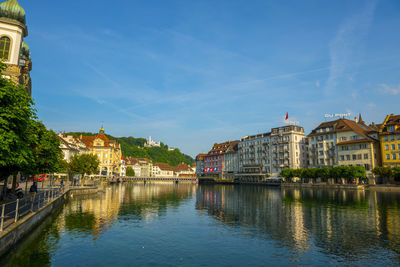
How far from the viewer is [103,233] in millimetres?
24922

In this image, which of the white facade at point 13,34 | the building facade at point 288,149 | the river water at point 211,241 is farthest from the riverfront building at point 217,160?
the river water at point 211,241

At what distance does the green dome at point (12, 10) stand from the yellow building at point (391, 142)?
10304 centimetres

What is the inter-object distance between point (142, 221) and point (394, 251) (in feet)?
75.7

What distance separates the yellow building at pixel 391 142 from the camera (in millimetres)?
89688

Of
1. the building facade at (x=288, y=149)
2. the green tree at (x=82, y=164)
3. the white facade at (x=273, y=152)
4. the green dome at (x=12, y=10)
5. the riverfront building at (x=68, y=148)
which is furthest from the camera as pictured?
the white facade at (x=273, y=152)

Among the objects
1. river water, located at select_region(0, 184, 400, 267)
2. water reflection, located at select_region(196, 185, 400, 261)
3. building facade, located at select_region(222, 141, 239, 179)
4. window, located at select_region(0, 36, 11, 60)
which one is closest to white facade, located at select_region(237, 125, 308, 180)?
building facade, located at select_region(222, 141, 239, 179)

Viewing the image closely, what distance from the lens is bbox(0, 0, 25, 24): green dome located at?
49.0 metres

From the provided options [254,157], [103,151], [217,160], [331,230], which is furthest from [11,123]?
[217,160]

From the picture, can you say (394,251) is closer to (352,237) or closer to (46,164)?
(352,237)

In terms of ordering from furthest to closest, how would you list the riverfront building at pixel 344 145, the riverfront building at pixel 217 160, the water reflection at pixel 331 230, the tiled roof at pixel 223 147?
the riverfront building at pixel 217 160 < the tiled roof at pixel 223 147 < the riverfront building at pixel 344 145 < the water reflection at pixel 331 230

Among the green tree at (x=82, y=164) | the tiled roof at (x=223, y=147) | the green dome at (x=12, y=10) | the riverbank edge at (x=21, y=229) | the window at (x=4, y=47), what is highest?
the green dome at (x=12, y=10)

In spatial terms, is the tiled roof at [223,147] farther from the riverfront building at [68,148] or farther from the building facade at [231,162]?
the riverfront building at [68,148]

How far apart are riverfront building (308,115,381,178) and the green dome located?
10146cm

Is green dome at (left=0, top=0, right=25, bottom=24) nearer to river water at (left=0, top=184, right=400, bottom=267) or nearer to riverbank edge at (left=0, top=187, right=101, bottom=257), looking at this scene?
riverbank edge at (left=0, top=187, right=101, bottom=257)
